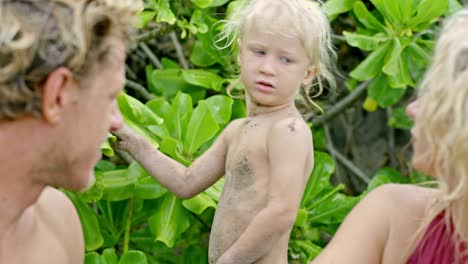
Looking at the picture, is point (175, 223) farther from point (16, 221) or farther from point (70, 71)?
point (70, 71)

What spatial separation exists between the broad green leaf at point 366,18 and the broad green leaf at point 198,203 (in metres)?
0.83

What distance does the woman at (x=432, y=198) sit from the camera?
184 cm

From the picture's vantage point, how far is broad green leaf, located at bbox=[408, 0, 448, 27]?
3258mm

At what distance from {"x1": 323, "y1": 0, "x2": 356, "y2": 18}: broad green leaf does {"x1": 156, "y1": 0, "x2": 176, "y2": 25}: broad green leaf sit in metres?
0.47

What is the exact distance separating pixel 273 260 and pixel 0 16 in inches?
45.8

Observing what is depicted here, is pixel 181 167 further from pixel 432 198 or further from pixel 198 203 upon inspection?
pixel 432 198

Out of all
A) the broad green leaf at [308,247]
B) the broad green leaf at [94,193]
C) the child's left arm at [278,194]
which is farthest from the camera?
the broad green leaf at [308,247]

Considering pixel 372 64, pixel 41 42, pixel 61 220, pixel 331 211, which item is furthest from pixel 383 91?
pixel 41 42

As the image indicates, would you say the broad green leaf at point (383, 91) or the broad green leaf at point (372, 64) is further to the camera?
the broad green leaf at point (383, 91)

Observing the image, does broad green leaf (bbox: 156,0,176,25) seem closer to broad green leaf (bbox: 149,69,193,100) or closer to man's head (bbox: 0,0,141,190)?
broad green leaf (bbox: 149,69,193,100)

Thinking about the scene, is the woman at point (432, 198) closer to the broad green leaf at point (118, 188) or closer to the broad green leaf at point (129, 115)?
the broad green leaf at point (129, 115)

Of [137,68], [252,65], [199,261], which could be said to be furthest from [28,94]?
[137,68]

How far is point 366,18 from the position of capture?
3436 mm

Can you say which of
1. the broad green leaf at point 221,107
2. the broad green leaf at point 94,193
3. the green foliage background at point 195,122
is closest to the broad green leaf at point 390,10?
the green foliage background at point 195,122
